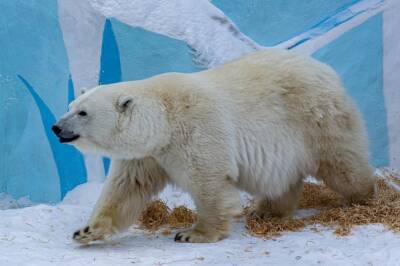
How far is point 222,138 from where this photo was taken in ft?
13.3

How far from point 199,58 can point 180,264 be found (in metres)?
2.52

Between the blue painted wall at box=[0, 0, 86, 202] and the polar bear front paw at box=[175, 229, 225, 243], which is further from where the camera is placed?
the blue painted wall at box=[0, 0, 86, 202]

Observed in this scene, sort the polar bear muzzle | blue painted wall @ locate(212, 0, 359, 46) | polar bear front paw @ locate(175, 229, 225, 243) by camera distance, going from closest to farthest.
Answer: the polar bear muzzle
polar bear front paw @ locate(175, 229, 225, 243)
blue painted wall @ locate(212, 0, 359, 46)

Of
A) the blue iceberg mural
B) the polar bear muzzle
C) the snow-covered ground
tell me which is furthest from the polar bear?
the blue iceberg mural

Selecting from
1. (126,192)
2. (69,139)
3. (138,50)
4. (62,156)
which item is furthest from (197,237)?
(138,50)

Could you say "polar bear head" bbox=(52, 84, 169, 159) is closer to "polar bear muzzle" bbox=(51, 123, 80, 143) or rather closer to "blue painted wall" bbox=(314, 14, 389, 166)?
"polar bear muzzle" bbox=(51, 123, 80, 143)

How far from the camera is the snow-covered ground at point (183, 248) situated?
3.51 m

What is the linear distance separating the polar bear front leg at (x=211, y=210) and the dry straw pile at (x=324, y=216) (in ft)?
1.09

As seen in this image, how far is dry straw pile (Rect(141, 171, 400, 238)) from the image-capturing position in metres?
4.18

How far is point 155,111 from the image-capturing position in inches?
156

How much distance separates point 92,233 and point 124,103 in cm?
80

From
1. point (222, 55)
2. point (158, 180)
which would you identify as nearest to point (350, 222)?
point (158, 180)

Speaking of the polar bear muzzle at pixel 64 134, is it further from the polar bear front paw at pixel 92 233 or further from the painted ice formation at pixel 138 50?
the painted ice formation at pixel 138 50

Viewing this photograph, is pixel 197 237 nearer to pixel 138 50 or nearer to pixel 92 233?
pixel 92 233
